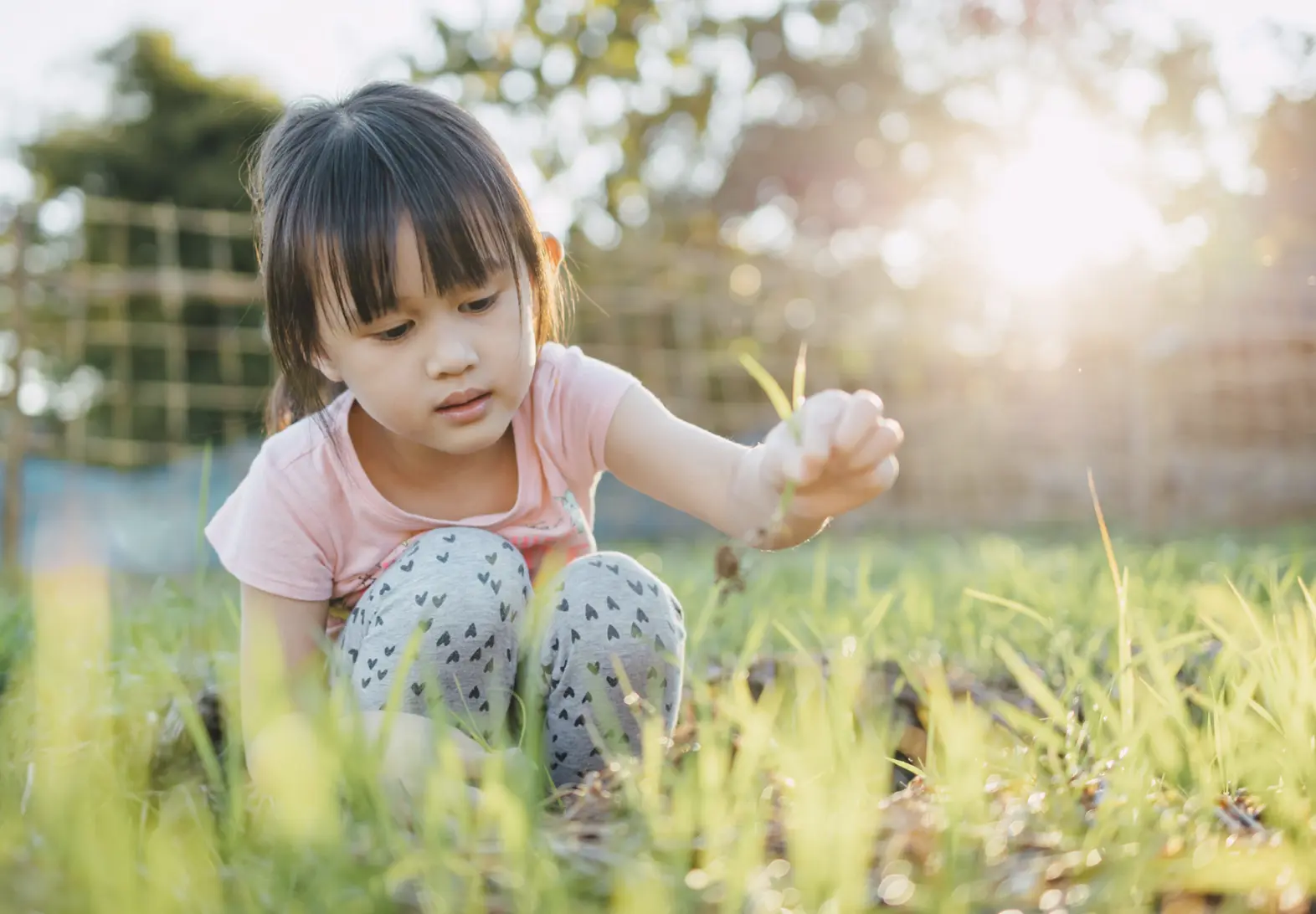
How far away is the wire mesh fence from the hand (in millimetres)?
5267

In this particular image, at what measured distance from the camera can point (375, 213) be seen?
123 centimetres

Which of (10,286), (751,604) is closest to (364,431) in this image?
(751,604)

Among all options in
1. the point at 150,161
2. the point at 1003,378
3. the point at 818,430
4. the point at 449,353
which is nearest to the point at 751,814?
the point at 818,430

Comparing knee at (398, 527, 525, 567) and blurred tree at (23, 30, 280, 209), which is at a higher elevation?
blurred tree at (23, 30, 280, 209)

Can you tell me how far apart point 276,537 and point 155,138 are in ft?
45.1

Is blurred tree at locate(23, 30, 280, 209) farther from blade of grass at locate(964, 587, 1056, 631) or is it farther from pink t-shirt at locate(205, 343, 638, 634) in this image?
blade of grass at locate(964, 587, 1056, 631)

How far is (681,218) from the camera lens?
8.54m

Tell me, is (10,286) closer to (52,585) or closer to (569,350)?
(52,585)

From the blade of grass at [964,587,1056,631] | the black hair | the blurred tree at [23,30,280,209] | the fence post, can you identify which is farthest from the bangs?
the blurred tree at [23,30,280,209]

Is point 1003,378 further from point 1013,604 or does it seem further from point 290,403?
point 1013,604

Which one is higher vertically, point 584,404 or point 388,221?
point 388,221

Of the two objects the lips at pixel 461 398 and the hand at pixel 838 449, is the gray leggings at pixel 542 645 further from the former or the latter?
the hand at pixel 838 449

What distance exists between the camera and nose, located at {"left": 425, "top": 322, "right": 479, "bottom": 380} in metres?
1.21

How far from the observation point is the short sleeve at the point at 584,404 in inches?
59.6
